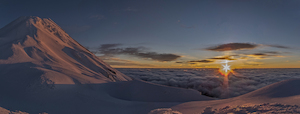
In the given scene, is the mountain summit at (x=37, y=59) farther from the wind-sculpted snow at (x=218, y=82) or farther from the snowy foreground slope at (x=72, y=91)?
the wind-sculpted snow at (x=218, y=82)

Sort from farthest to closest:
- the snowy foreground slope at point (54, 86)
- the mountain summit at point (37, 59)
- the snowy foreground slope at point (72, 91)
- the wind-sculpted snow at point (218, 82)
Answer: the wind-sculpted snow at point (218, 82)
the mountain summit at point (37, 59)
the snowy foreground slope at point (54, 86)
the snowy foreground slope at point (72, 91)

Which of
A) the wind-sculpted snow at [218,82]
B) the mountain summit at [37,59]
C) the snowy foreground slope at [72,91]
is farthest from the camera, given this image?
the wind-sculpted snow at [218,82]

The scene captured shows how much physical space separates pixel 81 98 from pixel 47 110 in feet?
3.17

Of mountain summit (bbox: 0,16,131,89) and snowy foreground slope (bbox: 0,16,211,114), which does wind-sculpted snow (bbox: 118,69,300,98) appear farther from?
mountain summit (bbox: 0,16,131,89)

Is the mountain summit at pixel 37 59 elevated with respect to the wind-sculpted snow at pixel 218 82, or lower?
elevated

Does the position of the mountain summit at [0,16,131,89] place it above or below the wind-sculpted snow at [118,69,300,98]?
above

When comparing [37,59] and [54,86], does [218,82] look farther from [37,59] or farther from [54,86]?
[37,59]

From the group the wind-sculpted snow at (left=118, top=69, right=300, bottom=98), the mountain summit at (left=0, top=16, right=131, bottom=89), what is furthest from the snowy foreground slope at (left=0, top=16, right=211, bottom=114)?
the wind-sculpted snow at (left=118, top=69, right=300, bottom=98)

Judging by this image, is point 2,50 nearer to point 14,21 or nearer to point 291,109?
point 14,21

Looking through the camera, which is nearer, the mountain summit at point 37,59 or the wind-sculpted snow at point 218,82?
the mountain summit at point 37,59

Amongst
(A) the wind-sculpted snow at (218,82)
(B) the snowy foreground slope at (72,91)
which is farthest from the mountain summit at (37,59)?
(A) the wind-sculpted snow at (218,82)

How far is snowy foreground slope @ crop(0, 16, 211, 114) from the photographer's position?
3.81 metres

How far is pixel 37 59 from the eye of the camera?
5590 mm

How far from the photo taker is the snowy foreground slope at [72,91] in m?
3.35
